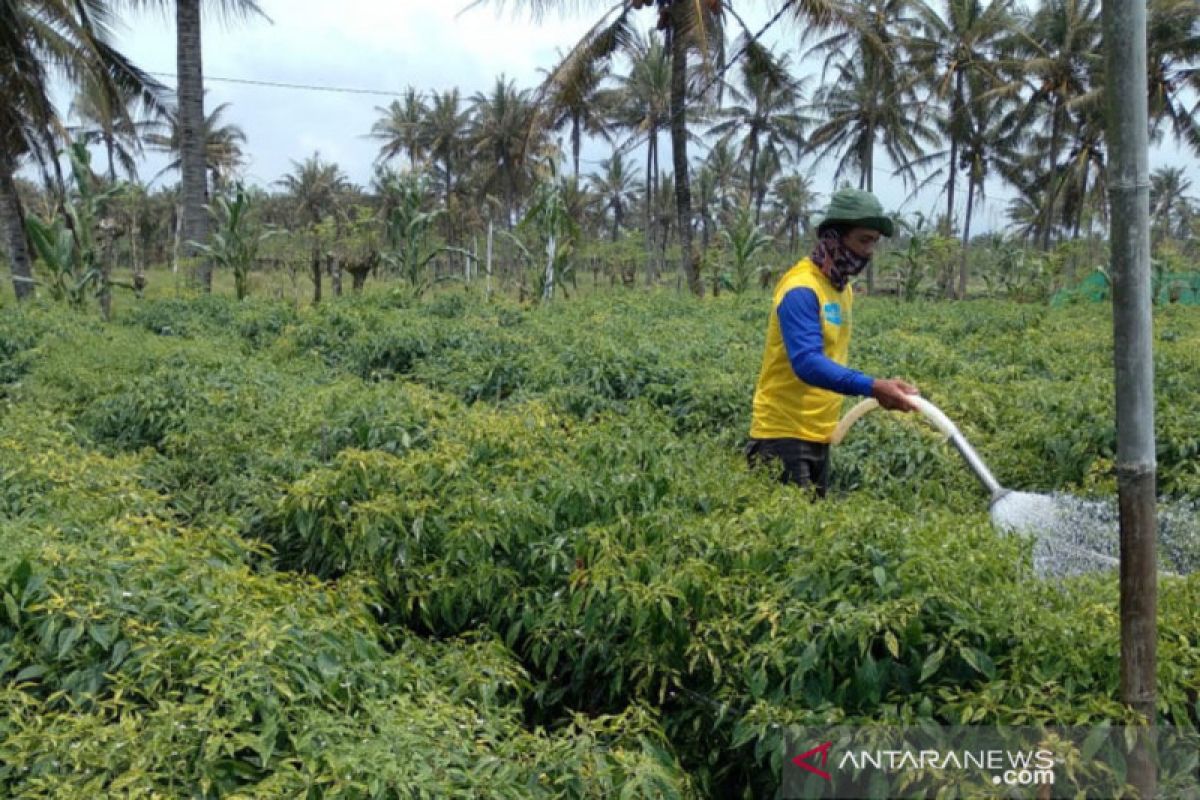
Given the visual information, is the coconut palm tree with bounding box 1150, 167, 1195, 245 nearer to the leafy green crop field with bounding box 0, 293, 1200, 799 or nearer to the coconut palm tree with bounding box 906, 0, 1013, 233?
the coconut palm tree with bounding box 906, 0, 1013, 233

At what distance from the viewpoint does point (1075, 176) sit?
27609 mm

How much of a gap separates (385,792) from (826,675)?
3.26 feet

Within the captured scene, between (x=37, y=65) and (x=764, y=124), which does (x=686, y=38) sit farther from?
(x=764, y=124)

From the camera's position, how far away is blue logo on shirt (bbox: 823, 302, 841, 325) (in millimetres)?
3520

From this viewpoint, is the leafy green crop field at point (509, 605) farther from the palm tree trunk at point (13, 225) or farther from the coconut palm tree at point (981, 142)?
the coconut palm tree at point (981, 142)

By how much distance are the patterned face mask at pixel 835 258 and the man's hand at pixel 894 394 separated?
659 mm

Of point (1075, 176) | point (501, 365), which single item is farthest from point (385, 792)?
point (1075, 176)

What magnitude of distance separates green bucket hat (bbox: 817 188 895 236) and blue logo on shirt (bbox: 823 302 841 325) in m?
0.31

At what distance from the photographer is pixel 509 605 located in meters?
2.86

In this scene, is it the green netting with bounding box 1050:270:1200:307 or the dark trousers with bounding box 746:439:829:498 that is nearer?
the dark trousers with bounding box 746:439:829:498

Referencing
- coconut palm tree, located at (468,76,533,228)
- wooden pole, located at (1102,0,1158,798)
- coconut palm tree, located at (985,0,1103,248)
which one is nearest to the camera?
wooden pole, located at (1102,0,1158,798)

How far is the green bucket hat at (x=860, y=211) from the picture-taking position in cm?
340

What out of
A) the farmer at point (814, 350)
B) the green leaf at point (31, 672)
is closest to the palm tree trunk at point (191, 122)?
the farmer at point (814, 350)

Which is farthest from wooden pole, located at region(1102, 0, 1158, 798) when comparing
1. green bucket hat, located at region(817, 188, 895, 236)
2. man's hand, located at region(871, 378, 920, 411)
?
green bucket hat, located at region(817, 188, 895, 236)
